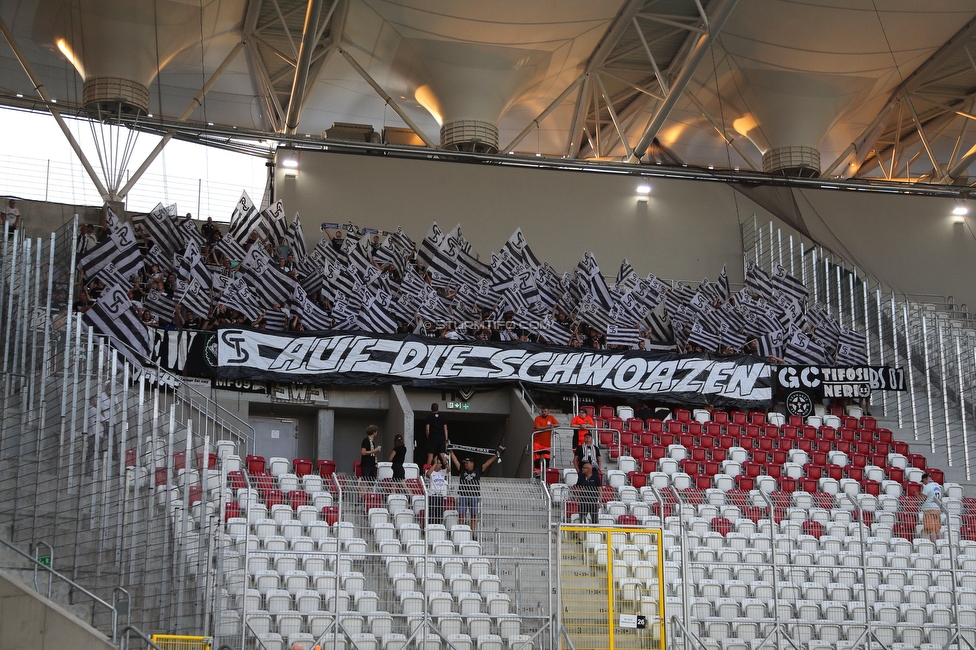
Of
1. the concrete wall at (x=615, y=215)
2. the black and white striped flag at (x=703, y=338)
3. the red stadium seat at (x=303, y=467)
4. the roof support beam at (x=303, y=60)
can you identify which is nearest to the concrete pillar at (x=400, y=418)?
the red stadium seat at (x=303, y=467)

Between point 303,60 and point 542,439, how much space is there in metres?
12.4

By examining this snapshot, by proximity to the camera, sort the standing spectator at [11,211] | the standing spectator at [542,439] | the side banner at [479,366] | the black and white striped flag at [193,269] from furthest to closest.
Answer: the standing spectator at [11,211] → the black and white striped flag at [193,269] → the side banner at [479,366] → the standing spectator at [542,439]

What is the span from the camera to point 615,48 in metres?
32.6

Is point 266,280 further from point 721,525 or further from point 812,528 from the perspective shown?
point 812,528

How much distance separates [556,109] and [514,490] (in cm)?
Result: 1974

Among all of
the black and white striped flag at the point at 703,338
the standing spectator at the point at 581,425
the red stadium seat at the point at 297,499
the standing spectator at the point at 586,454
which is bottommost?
the red stadium seat at the point at 297,499

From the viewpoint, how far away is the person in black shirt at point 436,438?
2112 cm

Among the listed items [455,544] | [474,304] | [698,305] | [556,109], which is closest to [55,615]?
[455,544]

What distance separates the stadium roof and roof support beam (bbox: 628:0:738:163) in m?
0.06

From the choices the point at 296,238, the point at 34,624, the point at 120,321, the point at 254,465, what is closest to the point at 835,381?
the point at 296,238

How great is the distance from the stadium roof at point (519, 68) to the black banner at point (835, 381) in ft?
26.5

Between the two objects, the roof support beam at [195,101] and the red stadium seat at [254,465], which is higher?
the roof support beam at [195,101]

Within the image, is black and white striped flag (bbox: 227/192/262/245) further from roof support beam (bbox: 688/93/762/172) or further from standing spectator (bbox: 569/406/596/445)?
roof support beam (bbox: 688/93/762/172)

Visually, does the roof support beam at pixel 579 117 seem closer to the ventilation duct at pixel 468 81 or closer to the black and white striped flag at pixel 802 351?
the ventilation duct at pixel 468 81
